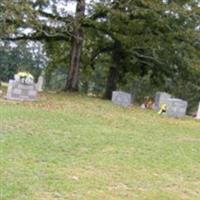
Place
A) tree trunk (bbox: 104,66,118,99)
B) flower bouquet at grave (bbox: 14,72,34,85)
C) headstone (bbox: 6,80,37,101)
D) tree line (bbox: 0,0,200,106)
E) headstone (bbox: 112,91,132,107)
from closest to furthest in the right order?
1. headstone (bbox: 6,80,37,101)
2. flower bouquet at grave (bbox: 14,72,34,85)
3. headstone (bbox: 112,91,132,107)
4. tree line (bbox: 0,0,200,106)
5. tree trunk (bbox: 104,66,118,99)

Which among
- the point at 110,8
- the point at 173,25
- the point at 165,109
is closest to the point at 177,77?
the point at 173,25

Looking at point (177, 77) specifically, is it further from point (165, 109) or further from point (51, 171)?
point (51, 171)

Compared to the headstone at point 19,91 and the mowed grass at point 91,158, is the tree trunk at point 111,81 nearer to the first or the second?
the headstone at point 19,91

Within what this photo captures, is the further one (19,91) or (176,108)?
(176,108)

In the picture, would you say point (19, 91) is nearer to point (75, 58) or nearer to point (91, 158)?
point (75, 58)

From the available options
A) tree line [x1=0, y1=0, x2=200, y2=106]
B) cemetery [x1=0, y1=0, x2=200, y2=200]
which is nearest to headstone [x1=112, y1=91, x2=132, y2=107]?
cemetery [x1=0, y1=0, x2=200, y2=200]

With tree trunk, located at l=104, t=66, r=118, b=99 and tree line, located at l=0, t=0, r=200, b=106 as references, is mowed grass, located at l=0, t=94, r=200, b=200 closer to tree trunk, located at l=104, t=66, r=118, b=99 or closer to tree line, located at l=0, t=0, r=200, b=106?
tree line, located at l=0, t=0, r=200, b=106

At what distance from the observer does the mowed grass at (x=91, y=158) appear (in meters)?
6.59

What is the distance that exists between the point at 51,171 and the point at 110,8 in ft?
48.0

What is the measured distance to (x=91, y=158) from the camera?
27.4 ft

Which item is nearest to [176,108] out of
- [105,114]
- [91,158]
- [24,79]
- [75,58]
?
[105,114]

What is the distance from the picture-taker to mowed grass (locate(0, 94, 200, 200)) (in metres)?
6.59

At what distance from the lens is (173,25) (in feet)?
72.6

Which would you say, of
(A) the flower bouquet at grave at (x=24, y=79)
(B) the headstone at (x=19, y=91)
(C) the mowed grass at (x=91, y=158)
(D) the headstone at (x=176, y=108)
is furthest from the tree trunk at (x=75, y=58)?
(C) the mowed grass at (x=91, y=158)
